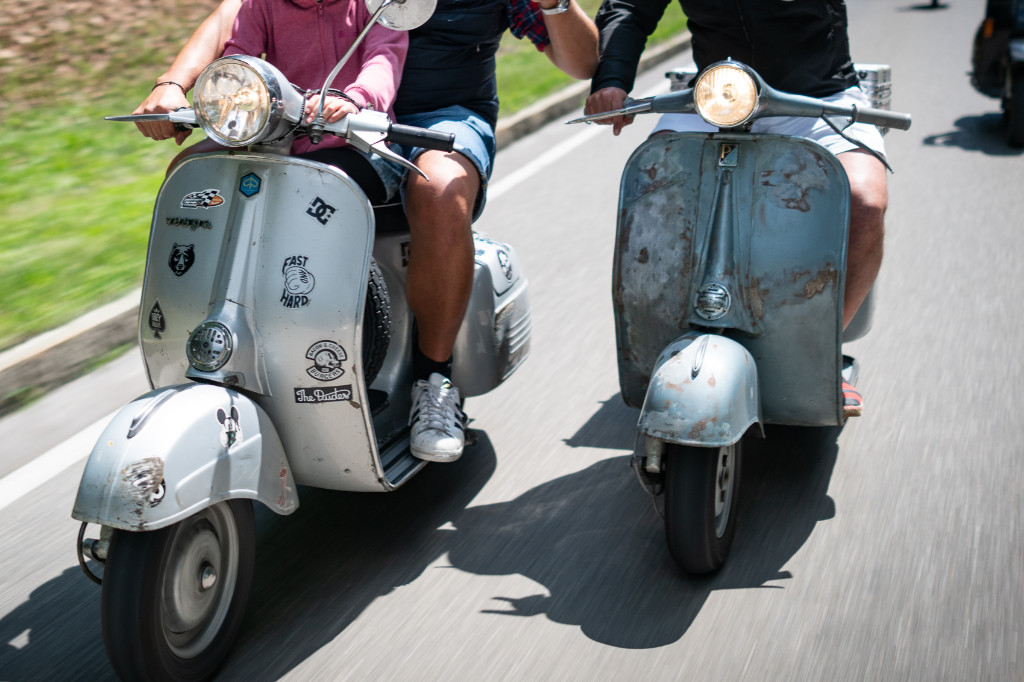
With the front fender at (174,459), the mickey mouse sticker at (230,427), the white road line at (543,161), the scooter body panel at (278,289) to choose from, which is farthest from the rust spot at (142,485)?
the white road line at (543,161)

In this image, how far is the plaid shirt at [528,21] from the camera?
10.7 feet

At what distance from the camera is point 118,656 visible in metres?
2.20

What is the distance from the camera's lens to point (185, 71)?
9.49ft

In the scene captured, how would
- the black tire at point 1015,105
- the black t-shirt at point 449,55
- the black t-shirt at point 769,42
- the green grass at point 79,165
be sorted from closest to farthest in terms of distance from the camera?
1. the black t-shirt at point 769,42
2. the black t-shirt at point 449,55
3. the green grass at point 79,165
4. the black tire at point 1015,105

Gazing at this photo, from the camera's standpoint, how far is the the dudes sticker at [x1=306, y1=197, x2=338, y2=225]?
262 cm

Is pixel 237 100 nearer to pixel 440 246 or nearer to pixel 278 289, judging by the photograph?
pixel 278 289

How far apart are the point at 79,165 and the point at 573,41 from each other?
418 centimetres

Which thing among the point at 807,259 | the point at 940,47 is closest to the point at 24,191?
the point at 807,259

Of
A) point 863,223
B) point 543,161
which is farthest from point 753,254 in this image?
point 543,161

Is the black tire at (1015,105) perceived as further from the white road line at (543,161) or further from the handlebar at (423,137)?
the handlebar at (423,137)

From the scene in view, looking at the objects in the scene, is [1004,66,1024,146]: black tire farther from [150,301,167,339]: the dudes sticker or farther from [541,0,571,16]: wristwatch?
[150,301,167,339]: the dudes sticker

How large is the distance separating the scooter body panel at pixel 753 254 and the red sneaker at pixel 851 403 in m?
0.15

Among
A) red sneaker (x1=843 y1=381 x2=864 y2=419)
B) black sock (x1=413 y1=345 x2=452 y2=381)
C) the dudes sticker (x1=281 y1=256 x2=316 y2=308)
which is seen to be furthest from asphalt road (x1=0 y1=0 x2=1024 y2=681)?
the dudes sticker (x1=281 y1=256 x2=316 y2=308)

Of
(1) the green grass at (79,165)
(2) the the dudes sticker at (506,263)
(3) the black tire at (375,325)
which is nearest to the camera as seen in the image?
(3) the black tire at (375,325)
